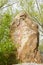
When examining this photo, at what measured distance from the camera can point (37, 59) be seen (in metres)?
4.38

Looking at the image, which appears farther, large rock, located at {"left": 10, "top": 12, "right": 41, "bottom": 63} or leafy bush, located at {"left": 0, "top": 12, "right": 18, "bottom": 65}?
large rock, located at {"left": 10, "top": 12, "right": 41, "bottom": 63}

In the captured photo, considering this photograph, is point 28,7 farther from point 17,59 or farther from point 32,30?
point 17,59

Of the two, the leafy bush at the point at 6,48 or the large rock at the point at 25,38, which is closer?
the leafy bush at the point at 6,48

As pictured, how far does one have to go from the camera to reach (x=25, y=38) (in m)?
4.45

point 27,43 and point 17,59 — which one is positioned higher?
point 27,43

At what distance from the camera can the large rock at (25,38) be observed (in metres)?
4.35

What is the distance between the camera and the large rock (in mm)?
4352

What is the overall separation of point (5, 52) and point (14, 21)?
0.87m

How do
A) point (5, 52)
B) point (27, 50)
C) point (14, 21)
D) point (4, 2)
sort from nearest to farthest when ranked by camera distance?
1. point (5, 52)
2. point (27, 50)
3. point (14, 21)
4. point (4, 2)

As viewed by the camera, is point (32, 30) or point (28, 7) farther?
point (28, 7)

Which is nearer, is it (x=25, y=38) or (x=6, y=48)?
(x=6, y=48)

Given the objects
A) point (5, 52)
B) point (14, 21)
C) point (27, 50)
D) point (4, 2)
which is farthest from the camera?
point (4, 2)

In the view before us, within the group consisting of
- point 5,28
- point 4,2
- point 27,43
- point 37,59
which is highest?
point 4,2

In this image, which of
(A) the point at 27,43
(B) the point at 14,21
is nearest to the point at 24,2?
(B) the point at 14,21
